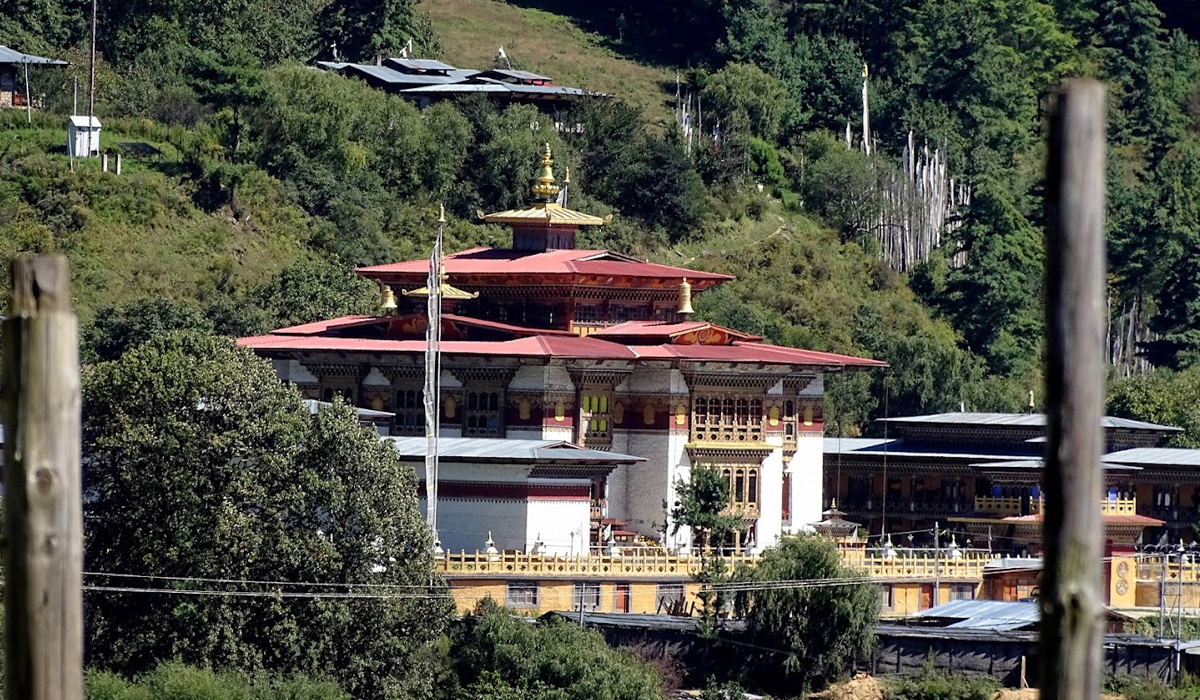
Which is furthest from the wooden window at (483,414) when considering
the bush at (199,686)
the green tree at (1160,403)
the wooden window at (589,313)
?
the green tree at (1160,403)

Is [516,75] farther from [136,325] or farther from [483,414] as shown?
[483,414]

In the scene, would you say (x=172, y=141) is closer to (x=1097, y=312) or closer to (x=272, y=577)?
(x=272, y=577)

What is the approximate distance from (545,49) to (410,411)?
66004mm

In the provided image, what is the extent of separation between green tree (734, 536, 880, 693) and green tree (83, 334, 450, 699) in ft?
26.1

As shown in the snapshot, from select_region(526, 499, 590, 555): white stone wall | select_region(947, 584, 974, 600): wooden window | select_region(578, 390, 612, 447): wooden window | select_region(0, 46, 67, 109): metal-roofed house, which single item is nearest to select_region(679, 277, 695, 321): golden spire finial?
select_region(578, 390, 612, 447): wooden window

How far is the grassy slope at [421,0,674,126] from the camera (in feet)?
428

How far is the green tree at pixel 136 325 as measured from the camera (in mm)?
78312

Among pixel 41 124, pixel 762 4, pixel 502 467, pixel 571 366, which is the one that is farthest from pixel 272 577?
pixel 762 4

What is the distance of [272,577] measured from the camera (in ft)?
171

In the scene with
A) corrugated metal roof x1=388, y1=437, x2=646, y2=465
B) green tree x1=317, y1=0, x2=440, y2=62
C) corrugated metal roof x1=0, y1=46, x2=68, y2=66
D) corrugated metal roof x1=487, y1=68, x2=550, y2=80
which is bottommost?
corrugated metal roof x1=388, y1=437, x2=646, y2=465

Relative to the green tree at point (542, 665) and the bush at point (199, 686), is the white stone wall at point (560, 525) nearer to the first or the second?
the green tree at point (542, 665)

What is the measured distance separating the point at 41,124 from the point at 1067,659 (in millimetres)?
92895

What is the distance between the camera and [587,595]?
6241 centimetres

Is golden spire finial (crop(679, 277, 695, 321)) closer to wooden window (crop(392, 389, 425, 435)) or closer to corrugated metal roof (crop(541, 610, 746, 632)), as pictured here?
wooden window (crop(392, 389, 425, 435))
